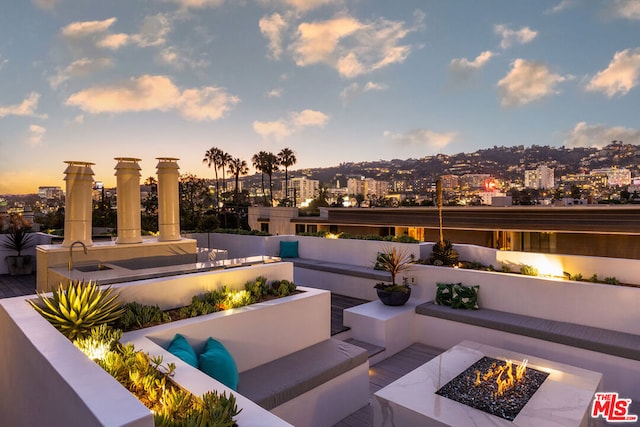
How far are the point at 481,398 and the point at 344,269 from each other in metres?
4.74

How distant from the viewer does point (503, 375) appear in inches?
143

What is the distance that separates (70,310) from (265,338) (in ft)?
6.03

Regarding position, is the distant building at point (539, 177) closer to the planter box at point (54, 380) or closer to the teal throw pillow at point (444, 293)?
the teal throw pillow at point (444, 293)

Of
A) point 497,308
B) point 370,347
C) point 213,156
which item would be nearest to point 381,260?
point 370,347

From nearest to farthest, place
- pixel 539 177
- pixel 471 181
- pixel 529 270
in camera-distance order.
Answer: pixel 529 270
pixel 539 177
pixel 471 181

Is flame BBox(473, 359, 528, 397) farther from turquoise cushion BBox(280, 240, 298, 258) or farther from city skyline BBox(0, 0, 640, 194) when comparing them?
turquoise cushion BBox(280, 240, 298, 258)

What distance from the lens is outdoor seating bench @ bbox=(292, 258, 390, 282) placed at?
7223mm

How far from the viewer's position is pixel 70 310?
2713mm

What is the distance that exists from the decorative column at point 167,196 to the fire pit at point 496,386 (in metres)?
5.32

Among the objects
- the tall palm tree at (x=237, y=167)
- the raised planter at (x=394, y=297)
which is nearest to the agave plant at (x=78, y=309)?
the raised planter at (x=394, y=297)

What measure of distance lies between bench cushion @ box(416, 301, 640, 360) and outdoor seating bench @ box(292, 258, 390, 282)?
54.1 inches

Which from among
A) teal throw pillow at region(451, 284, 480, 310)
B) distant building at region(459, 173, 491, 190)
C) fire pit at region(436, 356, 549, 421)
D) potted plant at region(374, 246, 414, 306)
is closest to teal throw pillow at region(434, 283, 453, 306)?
teal throw pillow at region(451, 284, 480, 310)

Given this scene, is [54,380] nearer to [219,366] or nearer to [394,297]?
[219,366]

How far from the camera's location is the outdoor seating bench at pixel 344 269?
284 inches
